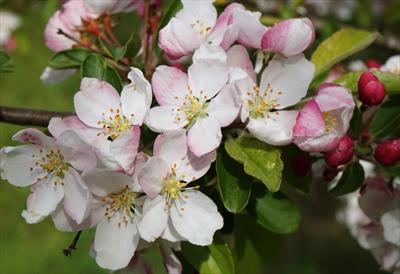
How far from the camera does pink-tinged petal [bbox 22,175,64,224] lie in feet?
3.55

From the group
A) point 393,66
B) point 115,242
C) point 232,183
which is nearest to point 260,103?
point 232,183

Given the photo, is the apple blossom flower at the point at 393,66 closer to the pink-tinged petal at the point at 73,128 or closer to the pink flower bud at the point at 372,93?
the pink flower bud at the point at 372,93

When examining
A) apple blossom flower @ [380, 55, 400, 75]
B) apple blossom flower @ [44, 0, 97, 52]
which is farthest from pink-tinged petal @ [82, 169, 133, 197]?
apple blossom flower @ [380, 55, 400, 75]

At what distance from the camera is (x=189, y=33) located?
1.12m

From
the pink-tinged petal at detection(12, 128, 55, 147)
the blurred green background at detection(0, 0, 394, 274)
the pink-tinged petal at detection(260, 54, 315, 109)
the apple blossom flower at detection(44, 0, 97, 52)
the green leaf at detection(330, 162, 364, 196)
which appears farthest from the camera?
the blurred green background at detection(0, 0, 394, 274)

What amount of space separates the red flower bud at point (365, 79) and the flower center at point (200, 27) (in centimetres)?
31

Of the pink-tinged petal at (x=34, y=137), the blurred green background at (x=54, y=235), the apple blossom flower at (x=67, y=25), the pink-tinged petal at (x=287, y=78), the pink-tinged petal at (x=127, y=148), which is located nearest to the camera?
the pink-tinged petal at (x=127, y=148)

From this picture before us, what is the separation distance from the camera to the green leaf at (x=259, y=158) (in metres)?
1.05

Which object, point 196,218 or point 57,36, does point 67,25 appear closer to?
point 57,36

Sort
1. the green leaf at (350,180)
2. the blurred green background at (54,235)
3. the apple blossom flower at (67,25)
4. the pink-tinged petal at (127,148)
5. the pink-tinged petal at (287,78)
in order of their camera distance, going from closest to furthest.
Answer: the pink-tinged petal at (127,148), the pink-tinged petal at (287,78), the green leaf at (350,180), the apple blossom flower at (67,25), the blurred green background at (54,235)

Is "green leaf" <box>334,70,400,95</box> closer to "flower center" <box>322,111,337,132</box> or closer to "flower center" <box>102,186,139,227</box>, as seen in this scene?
"flower center" <box>322,111,337,132</box>

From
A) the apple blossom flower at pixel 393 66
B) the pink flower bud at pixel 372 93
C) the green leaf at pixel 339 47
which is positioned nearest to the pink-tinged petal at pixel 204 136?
the pink flower bud at pixel 372 93

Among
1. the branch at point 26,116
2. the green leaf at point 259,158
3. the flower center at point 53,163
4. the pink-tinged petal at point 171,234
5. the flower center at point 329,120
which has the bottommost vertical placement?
the pink-tinged petal at point 171,234

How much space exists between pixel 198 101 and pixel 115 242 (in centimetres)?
29
